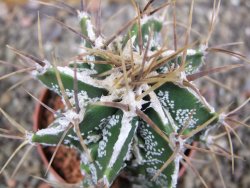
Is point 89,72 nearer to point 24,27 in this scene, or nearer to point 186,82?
point 186,82

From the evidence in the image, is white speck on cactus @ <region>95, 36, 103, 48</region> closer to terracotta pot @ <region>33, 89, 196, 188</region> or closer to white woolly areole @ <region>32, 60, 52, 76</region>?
white woolly areole @ <region>32, 60, 52, 76</region>

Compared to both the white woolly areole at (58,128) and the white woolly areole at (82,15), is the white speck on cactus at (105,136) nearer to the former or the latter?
the white woolly areole at (58,128)

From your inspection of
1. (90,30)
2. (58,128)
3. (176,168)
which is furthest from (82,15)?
(176,168)

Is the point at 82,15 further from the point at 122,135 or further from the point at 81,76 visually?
the point at 122,135

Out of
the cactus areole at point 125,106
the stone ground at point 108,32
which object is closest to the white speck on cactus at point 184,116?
the cactus areole at point 125,106

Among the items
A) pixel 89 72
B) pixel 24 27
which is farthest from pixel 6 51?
pixel 89 72

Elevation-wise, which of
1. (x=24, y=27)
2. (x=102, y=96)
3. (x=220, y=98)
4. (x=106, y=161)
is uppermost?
(x=24, y=27)

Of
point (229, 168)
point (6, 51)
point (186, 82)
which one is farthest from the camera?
point (6, 51)
